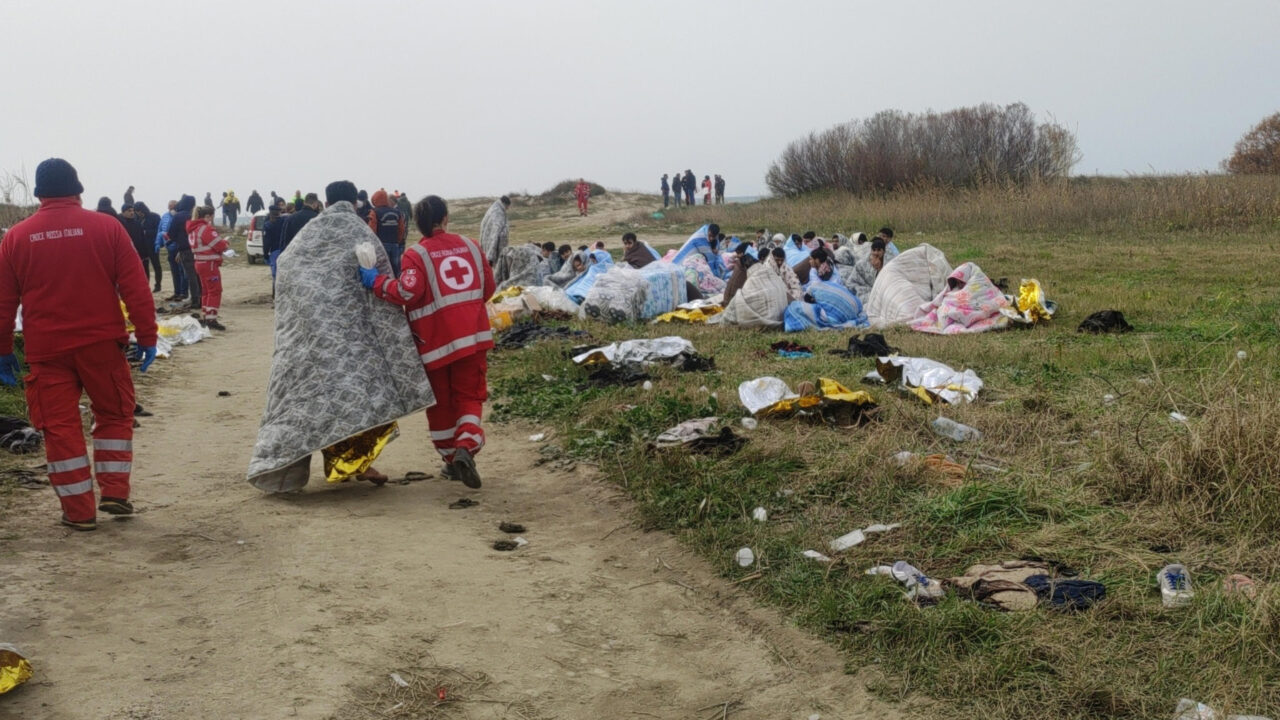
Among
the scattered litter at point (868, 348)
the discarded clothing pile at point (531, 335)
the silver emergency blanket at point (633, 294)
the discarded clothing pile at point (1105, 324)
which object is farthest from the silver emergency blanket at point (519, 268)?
the discarded clothing pile at point (1105, 324)

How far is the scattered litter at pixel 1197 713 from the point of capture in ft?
10.8

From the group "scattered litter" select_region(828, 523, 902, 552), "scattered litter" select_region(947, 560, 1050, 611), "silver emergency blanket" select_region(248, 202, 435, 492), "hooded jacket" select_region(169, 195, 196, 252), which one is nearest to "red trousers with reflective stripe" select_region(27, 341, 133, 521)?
"silver emergency blanket" select_region(248, 202, 435, 492)

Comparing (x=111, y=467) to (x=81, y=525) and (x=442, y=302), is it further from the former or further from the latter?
(x=442, y=302)

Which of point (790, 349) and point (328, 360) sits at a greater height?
point (328, 360)

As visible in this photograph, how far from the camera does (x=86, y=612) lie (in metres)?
4.30

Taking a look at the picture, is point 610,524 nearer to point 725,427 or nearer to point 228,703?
point 725,427

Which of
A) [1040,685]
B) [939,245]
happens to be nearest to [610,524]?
[1040,685]

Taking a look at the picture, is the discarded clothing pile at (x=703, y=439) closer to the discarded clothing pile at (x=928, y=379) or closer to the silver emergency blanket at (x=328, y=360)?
the silver emergency blanket at (x=328, y=360)

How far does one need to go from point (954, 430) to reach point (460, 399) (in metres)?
2.92

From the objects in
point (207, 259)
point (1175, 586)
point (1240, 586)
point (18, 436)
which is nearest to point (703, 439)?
point (1175, 586)

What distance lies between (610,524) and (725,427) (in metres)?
1.04

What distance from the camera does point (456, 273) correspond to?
633cm

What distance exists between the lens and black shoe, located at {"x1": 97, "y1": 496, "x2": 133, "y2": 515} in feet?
18.3

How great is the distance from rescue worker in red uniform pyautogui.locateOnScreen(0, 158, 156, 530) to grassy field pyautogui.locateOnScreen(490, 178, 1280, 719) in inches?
109
